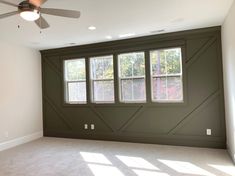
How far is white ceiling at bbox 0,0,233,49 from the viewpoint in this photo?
3031 mm

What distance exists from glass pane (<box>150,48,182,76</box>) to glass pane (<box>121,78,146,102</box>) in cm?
47

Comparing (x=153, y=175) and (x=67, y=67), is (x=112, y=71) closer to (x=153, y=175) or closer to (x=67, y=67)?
(x=67, y=67)

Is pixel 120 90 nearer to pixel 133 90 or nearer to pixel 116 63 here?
pixel 133 90

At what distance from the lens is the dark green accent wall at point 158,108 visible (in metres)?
4.46

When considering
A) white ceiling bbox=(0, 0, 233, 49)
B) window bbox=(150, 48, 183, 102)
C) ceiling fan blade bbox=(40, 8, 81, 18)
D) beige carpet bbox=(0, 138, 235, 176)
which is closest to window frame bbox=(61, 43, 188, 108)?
window bbox=(150, 48, 183, 102)

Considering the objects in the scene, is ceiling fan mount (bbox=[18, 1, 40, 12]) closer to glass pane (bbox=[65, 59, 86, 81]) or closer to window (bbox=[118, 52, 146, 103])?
window (bbox=[118, 52, 146, 103])

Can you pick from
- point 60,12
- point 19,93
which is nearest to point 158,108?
point 60,12

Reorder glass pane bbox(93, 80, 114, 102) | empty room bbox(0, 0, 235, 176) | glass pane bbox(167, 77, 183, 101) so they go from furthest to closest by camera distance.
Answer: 1. glass pane bbox(93, 80, 114, 102)
2. glass pane bbox(167, 77, 183, 101)
3. empty room bbox(0, 0, 235, 176)

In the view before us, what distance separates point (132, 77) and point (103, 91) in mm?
931

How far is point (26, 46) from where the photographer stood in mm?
5613

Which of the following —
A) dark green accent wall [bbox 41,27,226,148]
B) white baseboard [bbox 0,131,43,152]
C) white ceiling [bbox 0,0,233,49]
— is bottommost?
white baseboard [bbox 0,131,43,152]

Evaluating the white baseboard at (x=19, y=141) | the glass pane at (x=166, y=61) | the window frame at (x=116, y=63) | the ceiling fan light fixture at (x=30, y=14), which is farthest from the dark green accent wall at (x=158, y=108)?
the ceiling fan light fixture at (x=30, y=14)

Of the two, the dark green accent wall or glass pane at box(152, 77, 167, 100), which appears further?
glass pane at box(152, 77, 167, 100)

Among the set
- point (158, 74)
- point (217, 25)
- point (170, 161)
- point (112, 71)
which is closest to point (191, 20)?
point (217, 25)
